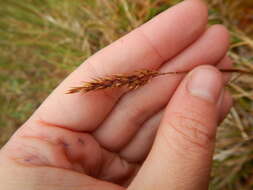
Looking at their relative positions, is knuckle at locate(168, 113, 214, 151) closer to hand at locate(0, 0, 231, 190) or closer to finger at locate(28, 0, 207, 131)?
hand at locate(0, 0, 231, 190)

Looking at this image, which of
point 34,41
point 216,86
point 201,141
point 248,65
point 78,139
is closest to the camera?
point 201,141

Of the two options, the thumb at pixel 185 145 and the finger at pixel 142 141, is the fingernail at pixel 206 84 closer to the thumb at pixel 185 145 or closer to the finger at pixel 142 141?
the thumb at pixel 185 145

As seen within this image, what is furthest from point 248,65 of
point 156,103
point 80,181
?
point 80,181

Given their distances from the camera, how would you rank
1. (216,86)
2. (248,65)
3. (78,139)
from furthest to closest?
(248,65)
(78,139)
(216,86)

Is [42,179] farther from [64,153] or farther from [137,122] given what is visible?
[137,122]

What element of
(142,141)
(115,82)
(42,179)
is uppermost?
(115,82)

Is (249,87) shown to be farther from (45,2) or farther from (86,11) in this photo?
(45,2)

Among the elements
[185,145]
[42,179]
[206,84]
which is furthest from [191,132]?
[42,179]
